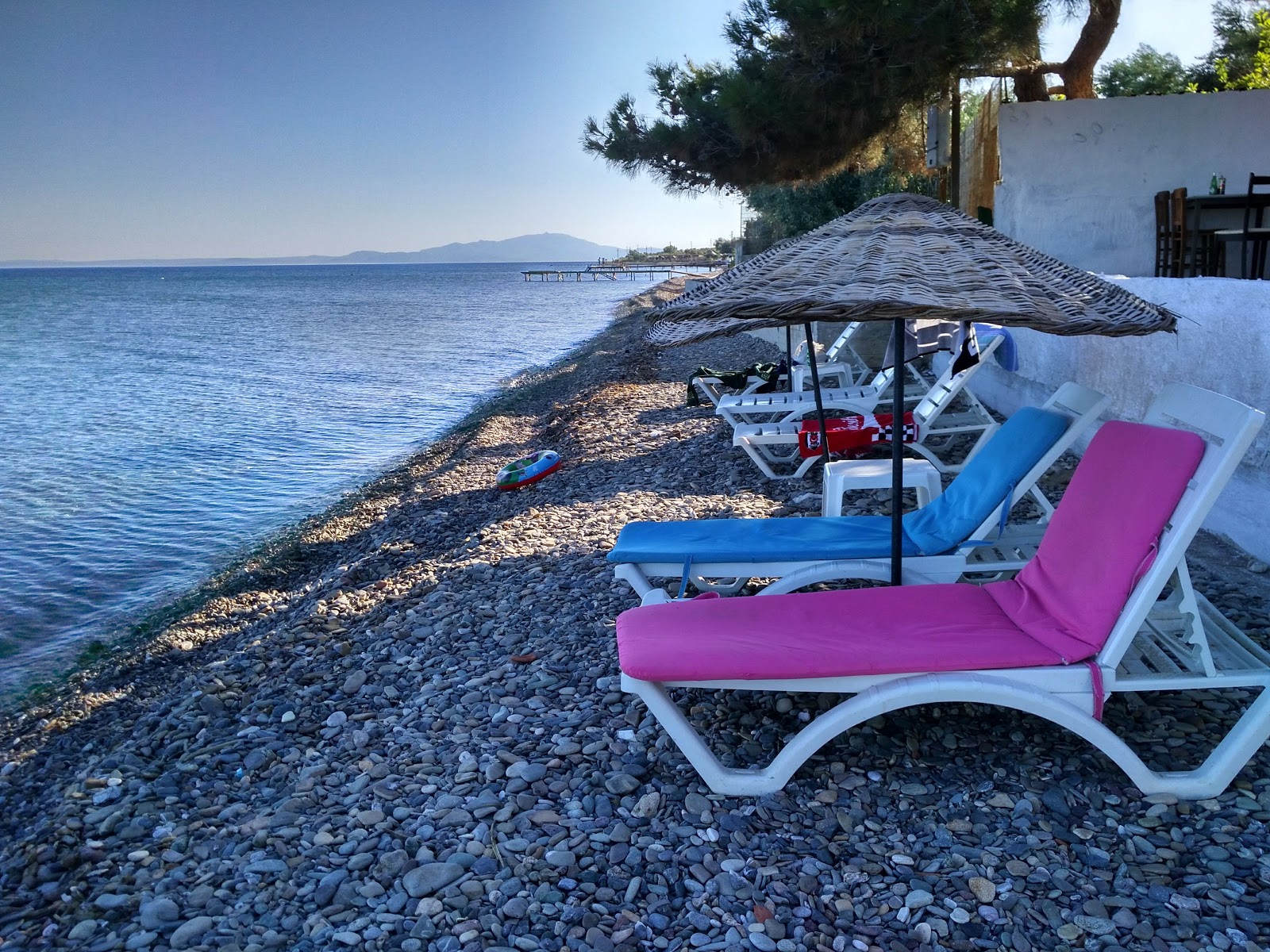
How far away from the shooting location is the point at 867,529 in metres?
3.90

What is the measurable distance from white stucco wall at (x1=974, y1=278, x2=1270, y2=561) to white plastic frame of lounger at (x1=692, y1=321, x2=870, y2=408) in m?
2.89

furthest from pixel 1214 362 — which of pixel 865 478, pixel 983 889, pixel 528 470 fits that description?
pixel 528 470

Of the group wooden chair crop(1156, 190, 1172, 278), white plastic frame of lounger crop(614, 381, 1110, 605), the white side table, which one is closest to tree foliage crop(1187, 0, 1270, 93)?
wooden chair crop(1156, 190, 1172, 278)

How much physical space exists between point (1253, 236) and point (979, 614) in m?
5.26

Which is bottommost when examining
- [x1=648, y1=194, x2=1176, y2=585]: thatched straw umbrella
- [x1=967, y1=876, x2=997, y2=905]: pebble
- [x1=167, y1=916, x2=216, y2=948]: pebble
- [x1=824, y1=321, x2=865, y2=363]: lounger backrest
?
[x1=167, y1=916, x2=216, y2=948]: pebble

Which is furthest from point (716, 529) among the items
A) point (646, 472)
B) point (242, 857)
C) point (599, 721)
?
point (646, 472)

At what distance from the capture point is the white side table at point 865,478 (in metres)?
4.68

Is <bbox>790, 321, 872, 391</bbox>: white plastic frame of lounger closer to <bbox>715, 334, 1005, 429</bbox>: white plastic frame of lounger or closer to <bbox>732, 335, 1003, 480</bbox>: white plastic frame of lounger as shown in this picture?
<bbox>715, 334, 1005, 429</bbox>: white plastic frame of lounger

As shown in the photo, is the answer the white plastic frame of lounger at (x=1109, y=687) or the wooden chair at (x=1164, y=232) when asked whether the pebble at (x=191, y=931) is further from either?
the wooden chair at (x=1164, y=232)

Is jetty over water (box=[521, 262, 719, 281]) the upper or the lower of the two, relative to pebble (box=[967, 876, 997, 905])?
upper

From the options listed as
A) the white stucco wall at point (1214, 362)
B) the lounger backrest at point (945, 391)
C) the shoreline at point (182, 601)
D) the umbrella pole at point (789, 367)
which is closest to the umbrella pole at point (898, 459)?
the white stucco wall at point (1214, 362)

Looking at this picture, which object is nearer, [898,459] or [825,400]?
[898,459]

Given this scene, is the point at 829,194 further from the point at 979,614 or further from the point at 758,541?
the point at 979,614

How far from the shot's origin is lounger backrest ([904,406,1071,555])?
380 cm
